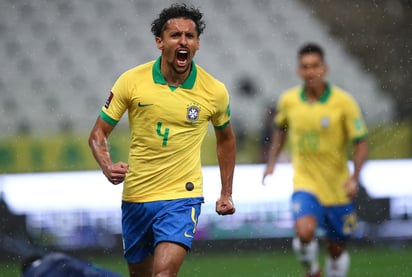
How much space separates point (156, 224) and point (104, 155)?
423 mm

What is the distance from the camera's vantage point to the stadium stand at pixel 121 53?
10516 mm

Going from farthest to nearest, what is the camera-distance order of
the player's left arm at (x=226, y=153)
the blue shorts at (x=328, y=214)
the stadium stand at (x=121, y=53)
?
the stadium stand at (x=121, y=53)
the blue shorts at (x=328, y=214)
the player's left arm at (x=226, y=153)

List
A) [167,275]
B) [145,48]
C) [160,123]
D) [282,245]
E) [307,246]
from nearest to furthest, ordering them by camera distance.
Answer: [167,275] < [160,123] < [307,246] < [282,245] < [145,48]

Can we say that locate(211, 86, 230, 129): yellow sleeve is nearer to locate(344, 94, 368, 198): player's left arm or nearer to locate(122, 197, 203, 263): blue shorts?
locate(122, 197, 203, 263): blue shorts

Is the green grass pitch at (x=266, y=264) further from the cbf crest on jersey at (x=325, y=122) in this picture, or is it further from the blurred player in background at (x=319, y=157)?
the cbf crest on jersey at (x=325, y=122)

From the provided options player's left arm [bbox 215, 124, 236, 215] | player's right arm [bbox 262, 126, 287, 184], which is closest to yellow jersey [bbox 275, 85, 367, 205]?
player's right arm [bbox 262, 126, 287, 184]

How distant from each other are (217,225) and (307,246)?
238cm

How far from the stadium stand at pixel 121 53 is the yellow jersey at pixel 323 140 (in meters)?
2.84

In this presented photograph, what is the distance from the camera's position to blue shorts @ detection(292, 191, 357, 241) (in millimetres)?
6996

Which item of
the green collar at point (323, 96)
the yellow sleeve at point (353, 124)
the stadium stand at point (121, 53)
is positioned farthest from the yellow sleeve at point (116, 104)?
the stadium stand at point (121, 53)

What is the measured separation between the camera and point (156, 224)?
15.2ft

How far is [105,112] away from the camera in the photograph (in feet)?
15.4

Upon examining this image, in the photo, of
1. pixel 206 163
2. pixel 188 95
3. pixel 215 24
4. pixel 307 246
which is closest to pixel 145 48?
pixel 215 24

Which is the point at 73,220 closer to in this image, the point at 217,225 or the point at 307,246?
Answer: the point at 217,225
